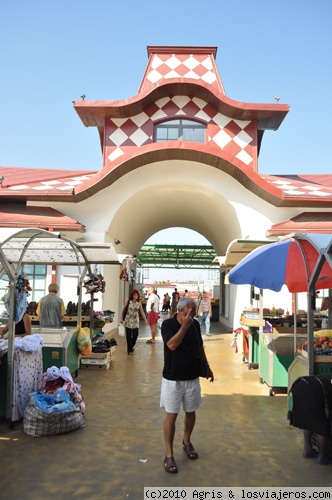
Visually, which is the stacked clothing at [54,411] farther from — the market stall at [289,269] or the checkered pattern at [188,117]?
the checkered pattern at [188,117]

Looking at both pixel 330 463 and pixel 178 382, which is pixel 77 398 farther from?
pixel 330 463

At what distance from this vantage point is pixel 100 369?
8414 mm

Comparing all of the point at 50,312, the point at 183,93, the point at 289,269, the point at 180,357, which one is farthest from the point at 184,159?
the point at 180,357

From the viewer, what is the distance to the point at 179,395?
3.97 m

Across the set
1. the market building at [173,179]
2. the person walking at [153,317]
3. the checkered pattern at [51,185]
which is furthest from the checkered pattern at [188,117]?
the person walking at [153,317]

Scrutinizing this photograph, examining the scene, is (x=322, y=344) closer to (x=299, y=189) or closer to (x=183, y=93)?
(x=299, y=189)

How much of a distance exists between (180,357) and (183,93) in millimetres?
12409

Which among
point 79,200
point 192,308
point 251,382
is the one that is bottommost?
point 251,382

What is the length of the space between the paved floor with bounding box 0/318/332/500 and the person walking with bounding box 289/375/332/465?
0.16 m

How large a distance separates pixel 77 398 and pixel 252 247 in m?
5.85

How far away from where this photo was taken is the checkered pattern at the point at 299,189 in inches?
479

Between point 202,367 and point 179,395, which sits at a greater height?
point 202,367

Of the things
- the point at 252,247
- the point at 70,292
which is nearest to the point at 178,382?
the point at 252,247

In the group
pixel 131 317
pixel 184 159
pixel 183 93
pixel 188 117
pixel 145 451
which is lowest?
pixel 145 451
